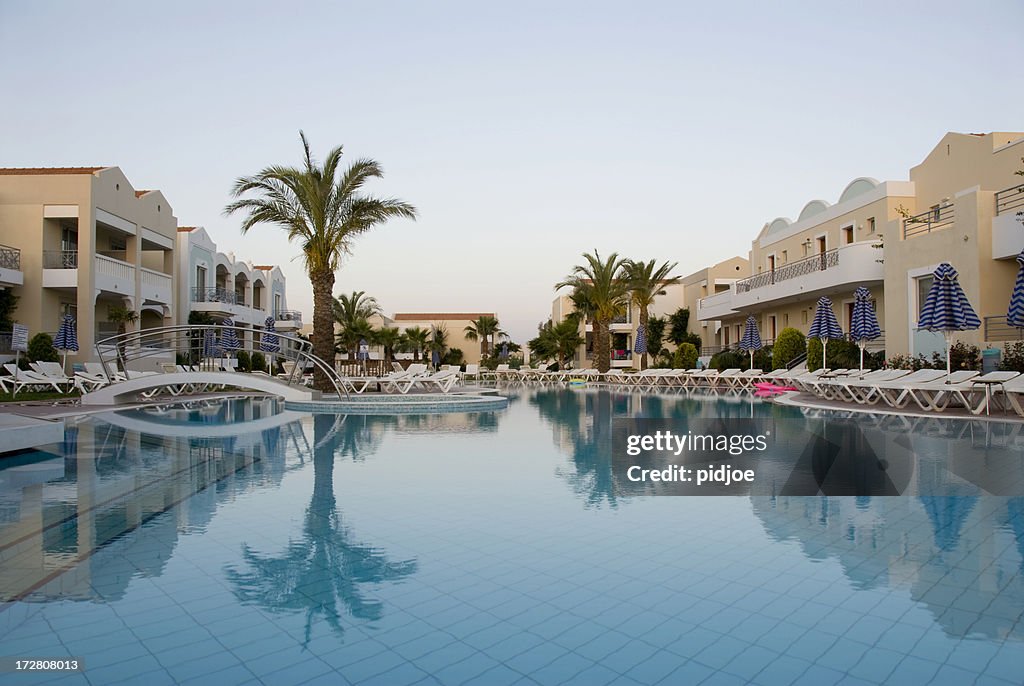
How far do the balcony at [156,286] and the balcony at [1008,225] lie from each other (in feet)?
88.1

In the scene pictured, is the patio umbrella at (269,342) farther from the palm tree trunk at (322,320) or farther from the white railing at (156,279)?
the white railing at (156,279)

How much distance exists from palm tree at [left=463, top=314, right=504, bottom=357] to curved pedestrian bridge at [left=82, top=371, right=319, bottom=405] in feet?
130

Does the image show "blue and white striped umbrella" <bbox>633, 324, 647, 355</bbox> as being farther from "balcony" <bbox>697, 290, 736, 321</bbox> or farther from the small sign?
the small sign

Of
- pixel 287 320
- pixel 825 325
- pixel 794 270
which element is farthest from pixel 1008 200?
pixel 287 320

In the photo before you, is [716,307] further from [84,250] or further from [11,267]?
[11,267]

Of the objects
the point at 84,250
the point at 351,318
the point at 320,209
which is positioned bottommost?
the point at 351,318

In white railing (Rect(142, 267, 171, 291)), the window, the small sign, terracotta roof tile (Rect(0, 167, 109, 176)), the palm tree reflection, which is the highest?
terracotta roof tile (Rect(0, 167, 109, 176))

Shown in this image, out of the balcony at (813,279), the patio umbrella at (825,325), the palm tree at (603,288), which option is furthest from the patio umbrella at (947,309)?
the palm tree at (603,288)

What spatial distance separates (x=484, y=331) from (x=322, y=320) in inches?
1492

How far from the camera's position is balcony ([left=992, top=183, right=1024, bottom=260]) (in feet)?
51.3

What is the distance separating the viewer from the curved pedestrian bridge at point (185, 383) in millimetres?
15289

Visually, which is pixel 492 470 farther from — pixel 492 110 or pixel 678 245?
pixel 678 245

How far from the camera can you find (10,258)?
833 inches

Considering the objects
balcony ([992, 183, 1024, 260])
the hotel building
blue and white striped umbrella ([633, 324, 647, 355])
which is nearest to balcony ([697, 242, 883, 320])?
blue and white striped umbrella ([633, 324, 647, 355])
